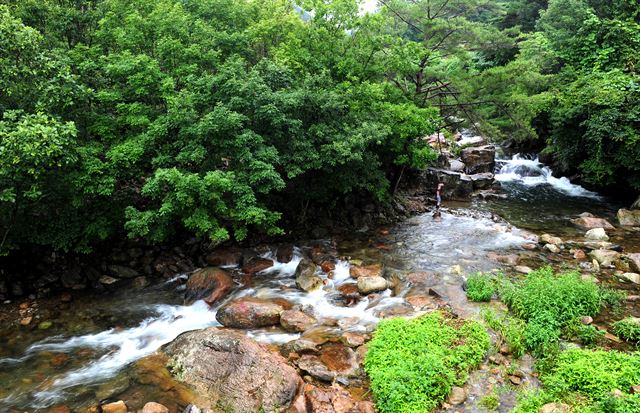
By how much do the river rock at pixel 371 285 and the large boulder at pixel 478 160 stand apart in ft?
52.3

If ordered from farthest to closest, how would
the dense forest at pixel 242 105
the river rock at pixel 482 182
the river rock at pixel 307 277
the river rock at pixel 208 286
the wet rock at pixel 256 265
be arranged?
the river rock at pixel 482 182, the wet rock at pixel 256 265, the river rock at pixel 307 277, the river rock at pixel 208 286, the dense forest at pixel 242 105

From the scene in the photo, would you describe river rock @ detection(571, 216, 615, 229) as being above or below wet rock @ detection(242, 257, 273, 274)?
below

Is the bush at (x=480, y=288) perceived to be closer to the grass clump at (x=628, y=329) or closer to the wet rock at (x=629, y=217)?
the grass clump at (x=628, y=329)

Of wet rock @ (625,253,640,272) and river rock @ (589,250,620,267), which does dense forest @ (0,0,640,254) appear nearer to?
river rock @ (589,250,620,267)

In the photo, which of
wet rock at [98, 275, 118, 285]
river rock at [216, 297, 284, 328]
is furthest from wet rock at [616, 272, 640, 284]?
wet rock at [98, 275, 118, 285]

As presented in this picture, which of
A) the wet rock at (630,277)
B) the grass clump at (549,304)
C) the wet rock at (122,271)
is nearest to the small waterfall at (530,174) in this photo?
the wet rock at (630,277)

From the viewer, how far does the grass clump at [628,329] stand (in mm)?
8305

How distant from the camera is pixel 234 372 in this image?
785cm

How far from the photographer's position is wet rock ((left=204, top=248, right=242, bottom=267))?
13.6 metres

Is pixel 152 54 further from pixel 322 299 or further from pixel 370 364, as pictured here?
pixel 370 364

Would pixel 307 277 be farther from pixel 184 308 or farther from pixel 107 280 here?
pixel 107 280

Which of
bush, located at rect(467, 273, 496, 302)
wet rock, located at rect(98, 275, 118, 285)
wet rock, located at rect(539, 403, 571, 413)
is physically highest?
wet rock, located at rect(98, 275, 118, 285)

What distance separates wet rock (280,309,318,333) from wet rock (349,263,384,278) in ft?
8.94

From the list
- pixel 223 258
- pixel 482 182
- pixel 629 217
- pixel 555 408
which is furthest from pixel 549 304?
pixel 482 182
